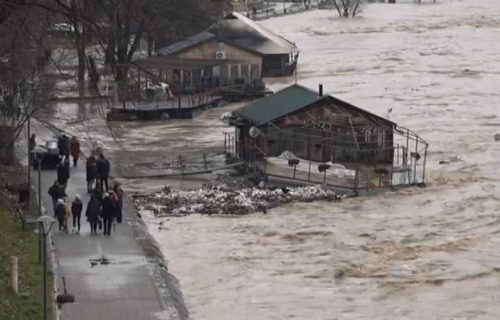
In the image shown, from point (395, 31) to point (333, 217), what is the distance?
2771 inches

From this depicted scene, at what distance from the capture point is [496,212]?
27.7 m

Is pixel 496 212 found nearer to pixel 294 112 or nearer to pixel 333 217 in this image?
pixel 333 217

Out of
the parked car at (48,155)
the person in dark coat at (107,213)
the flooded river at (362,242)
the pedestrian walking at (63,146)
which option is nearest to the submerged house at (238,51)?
the flooded river at (362,242)

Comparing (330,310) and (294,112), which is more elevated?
(294,112)

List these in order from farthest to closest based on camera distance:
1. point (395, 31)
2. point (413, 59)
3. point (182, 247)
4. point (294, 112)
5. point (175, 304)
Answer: point (395, 31)
point (413, 59)
point (294, 112)
point (182, 247)
point (175, 304)

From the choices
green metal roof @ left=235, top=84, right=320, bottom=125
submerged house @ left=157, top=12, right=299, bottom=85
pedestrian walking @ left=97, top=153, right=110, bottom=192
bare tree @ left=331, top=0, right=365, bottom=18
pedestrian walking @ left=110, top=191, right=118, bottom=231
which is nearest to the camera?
pedestrian walking @ left=110, top=191, right=118, bottom=231

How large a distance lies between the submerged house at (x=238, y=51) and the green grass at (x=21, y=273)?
108ft

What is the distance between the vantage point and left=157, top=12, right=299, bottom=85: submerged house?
5662 cm

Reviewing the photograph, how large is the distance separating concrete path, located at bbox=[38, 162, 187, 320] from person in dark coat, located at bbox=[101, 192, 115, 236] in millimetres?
188

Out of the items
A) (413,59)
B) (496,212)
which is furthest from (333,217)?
(413,59)

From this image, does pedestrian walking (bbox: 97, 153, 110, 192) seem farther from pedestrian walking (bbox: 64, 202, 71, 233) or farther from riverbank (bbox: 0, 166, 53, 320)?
pedestrian walking (bbox: 64, 202, 71, 233)

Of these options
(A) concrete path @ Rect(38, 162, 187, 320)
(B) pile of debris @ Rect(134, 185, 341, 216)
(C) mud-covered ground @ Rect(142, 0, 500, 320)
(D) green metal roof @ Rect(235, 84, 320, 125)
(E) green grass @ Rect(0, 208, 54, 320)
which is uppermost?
(D) green metal roof @ Rect(235, 84, 320, 125)

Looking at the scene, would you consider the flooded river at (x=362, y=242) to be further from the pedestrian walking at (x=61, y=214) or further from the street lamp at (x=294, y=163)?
the street lamp at (x=294, y=163)

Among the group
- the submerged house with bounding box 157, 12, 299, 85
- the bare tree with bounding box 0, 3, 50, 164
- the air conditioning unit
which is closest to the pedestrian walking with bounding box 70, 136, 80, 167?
Answer: the bare tree with bounding box 0, 3, 50, 164
